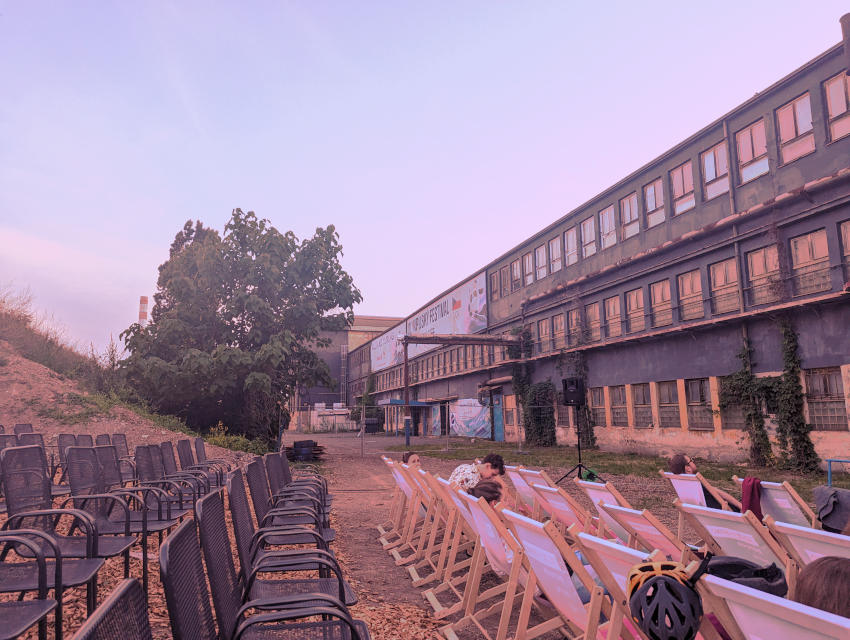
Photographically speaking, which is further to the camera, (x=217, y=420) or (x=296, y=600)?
(x=217, y=420)

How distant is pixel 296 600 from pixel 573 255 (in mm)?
28259

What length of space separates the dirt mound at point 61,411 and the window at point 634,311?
1643 centimetres

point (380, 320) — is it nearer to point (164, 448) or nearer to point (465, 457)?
point (465, 457)

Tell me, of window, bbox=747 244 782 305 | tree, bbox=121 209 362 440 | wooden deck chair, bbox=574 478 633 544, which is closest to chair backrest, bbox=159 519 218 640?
wooden deck chair, bbox=574 478 633 544

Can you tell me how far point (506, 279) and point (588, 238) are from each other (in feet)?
27.4

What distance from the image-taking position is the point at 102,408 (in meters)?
16.4

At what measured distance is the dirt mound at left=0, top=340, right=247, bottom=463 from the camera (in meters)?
15.2

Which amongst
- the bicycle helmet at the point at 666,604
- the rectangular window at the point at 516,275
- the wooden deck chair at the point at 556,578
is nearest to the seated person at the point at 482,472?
the wooden deck chair at the point at 556,578

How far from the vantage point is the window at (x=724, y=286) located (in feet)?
64.9

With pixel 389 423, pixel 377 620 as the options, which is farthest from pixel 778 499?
pixel 389 423

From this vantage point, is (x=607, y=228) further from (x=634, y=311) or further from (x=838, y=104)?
(x=838, y=104)

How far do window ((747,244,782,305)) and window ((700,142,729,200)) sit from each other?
2.83 meters

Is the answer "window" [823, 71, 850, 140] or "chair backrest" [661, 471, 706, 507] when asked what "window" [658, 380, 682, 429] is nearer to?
"window" [823, 71, 850, 140]

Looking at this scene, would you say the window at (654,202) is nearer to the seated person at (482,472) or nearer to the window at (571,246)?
the window at (571,246)
